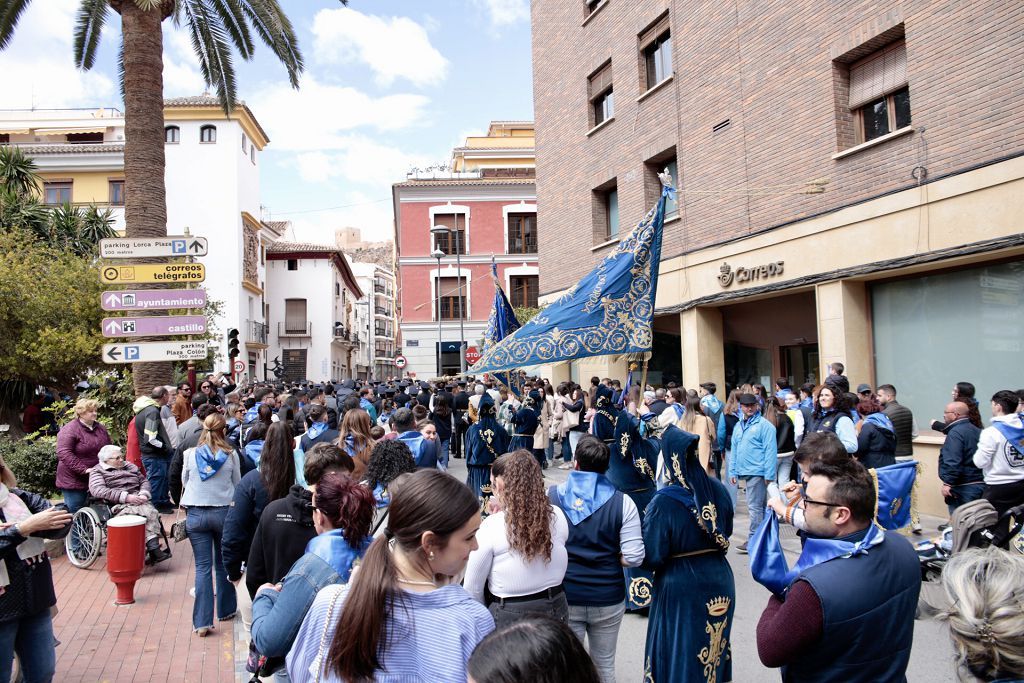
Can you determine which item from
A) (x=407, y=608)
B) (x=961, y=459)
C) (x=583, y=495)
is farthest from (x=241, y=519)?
(x=961, y=459)

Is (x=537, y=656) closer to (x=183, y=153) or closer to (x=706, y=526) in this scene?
(x=706, y=526)

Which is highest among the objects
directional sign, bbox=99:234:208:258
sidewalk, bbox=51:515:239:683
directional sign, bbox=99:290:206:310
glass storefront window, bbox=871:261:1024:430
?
directional sign, bbox=99:234:208:258

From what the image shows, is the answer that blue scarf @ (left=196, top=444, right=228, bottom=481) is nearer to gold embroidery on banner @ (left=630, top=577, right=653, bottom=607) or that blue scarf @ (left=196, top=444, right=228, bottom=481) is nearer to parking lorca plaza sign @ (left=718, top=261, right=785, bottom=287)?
gold embroidery on banner @ (left=630, top=577, right=653, bottom=607)

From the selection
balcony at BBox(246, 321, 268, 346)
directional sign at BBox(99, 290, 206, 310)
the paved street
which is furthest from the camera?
balcony at BBox(246, 321, 268, 346)

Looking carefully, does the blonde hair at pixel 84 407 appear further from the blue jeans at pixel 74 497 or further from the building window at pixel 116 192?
the building window at pixel 116 192

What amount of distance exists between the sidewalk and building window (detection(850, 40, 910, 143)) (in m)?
11.4

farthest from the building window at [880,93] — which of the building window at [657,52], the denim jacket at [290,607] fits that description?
the denim jacket at [290,607]

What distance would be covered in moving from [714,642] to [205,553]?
456 cm

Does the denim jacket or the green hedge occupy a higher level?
the denim jacket

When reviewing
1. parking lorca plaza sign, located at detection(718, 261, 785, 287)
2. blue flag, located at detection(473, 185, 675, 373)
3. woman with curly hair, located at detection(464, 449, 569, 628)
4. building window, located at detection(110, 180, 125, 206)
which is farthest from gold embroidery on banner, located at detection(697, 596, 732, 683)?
building window, located at detection(110, 180, 125, 206)

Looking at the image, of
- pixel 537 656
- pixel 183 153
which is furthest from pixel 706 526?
pixel 183 153

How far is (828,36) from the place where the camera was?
1217 cm

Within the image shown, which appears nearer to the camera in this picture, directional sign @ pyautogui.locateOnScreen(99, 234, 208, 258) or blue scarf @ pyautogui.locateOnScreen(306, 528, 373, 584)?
blue scarf @ pyautogui.locateOnScreen(306, 528, 373, 584)

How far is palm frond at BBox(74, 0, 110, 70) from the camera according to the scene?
45.7ft
